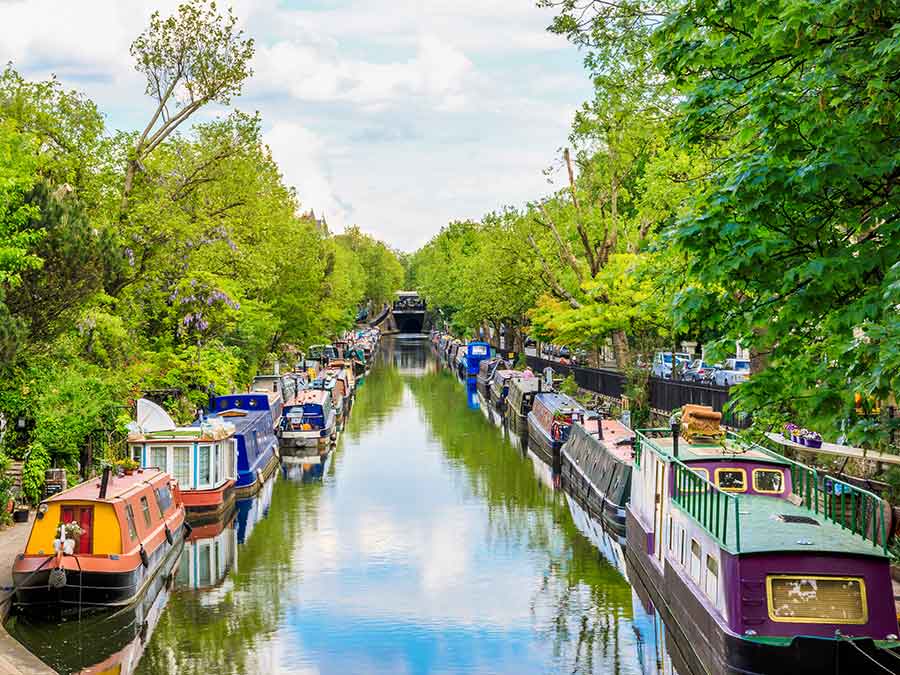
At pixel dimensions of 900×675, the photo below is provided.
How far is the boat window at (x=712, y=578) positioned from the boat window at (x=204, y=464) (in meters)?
18.2

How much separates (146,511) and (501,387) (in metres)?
45.7

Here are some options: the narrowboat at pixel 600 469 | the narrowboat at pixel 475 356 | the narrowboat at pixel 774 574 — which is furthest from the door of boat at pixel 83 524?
the narrowboat at pixel 475 356

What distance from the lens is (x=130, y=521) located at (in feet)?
78.9

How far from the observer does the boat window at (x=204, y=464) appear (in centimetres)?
3291

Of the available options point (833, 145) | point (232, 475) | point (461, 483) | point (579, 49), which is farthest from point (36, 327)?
point (833, 145)

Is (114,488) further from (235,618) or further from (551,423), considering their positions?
(551,423)

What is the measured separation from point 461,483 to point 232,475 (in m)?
9.96

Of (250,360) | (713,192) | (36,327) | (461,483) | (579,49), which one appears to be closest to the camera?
(713,192)

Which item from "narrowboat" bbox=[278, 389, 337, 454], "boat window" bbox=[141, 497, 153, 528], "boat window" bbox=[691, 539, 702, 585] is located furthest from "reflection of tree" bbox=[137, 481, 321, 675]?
"narrowboat" bbox=[278, 389, 337, 454]

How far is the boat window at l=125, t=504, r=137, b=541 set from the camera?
78.2ft

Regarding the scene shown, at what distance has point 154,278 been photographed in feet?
135

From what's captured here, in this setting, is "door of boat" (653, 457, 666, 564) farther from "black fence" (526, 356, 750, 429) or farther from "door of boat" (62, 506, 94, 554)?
"door of boat" (62, 506, 94, 554)

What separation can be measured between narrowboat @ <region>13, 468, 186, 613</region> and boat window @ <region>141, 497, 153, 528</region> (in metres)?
0.30

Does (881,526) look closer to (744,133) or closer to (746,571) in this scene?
(746,571)
